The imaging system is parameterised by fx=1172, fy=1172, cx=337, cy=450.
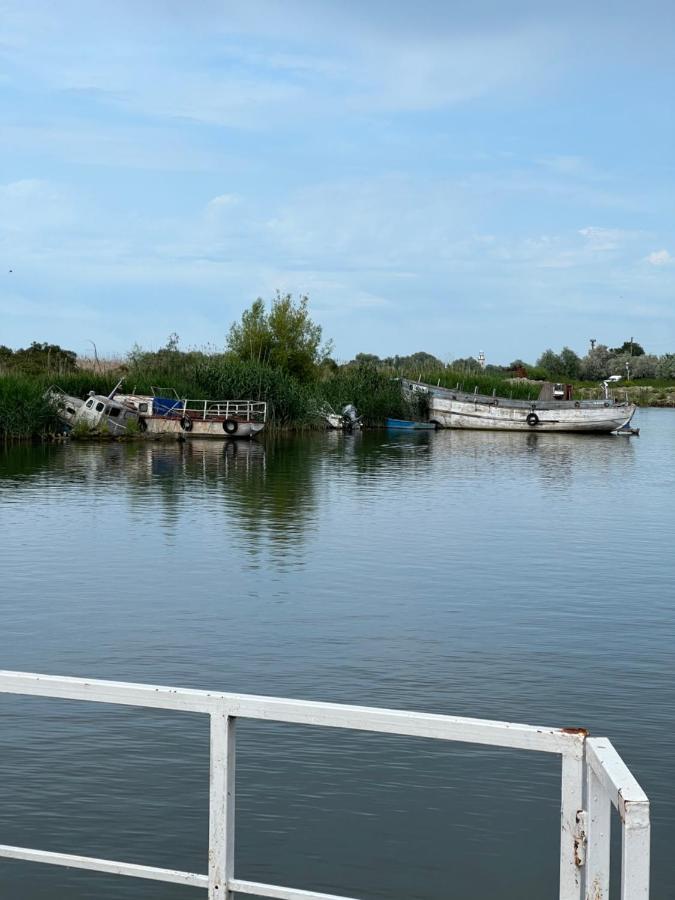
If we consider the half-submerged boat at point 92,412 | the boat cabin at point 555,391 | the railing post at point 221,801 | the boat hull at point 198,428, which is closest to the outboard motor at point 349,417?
the boat hull at point 198,428

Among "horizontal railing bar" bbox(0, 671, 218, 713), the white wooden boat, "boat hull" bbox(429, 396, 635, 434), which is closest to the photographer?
"horizontal railing bar" bbox(0, 671, 218, 713)

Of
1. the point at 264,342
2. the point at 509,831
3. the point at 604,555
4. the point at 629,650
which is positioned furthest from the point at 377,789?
the point at 264,342

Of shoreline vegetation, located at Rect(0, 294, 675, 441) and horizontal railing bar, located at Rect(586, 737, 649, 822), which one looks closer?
horizontal railing bar, located at Rect(586, 737, 649, 822)

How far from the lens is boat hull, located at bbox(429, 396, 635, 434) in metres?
82.4

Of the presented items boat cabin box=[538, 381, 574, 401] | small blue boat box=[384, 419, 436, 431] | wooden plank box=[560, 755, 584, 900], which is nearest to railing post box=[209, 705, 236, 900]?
wooden plank box=[560, 755, 584, 900]

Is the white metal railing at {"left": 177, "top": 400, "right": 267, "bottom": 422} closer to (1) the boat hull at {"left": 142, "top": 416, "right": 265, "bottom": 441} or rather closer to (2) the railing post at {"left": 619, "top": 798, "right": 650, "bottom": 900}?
(1) the boat hull at {"left": 142, "top": 416, "right": 265, "bottom": 441}

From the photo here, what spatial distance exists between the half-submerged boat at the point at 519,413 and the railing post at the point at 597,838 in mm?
78981

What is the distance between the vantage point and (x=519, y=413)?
8388 cm

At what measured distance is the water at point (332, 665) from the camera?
913 cm

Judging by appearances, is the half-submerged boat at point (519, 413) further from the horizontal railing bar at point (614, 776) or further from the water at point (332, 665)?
the horizontal railing bar at point (614, 776)

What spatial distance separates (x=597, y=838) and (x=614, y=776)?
525 millimetres

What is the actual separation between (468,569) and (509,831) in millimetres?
13720

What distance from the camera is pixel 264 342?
8688cm

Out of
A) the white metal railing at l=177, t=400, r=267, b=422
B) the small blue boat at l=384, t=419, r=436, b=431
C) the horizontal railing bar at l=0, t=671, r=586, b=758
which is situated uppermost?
the white metal railing at l=177, t=400, r=267, b=422
